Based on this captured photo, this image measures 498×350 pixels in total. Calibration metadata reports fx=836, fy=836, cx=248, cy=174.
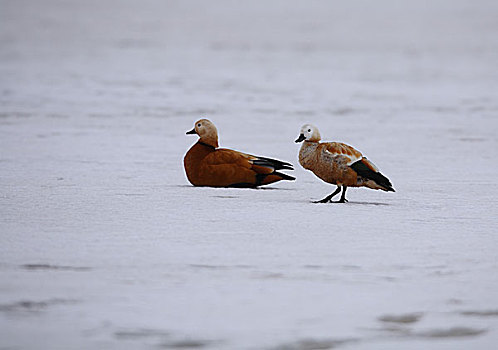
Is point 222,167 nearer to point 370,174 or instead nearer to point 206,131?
point 206,131

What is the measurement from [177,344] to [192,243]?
1212 mm

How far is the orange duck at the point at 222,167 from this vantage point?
17.9ft

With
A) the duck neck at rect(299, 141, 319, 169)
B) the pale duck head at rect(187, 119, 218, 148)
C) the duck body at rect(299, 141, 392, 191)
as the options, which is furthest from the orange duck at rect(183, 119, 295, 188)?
the duck body at rect(299, 141, 392, 191)

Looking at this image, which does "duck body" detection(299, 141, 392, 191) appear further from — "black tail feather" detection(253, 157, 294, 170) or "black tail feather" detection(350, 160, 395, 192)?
"black tail feather" detection(253, 157, 294, 170)

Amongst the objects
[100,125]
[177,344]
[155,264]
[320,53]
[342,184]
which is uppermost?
[320,53]

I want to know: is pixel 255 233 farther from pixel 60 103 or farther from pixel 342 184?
pixel 60 103

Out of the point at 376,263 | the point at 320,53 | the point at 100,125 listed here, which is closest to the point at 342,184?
the point at 376,263

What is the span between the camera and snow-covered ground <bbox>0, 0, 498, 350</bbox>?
9.82ft

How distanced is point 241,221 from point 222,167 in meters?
1.01

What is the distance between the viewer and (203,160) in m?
5.49

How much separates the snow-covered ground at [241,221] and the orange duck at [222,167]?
Result: 111mm

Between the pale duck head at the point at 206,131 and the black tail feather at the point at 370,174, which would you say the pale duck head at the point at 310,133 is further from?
the pale duck head at the point at 206,131

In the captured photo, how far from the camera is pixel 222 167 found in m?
5.44

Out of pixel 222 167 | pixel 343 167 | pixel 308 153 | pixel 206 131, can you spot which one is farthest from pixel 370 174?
pixel 206 131
